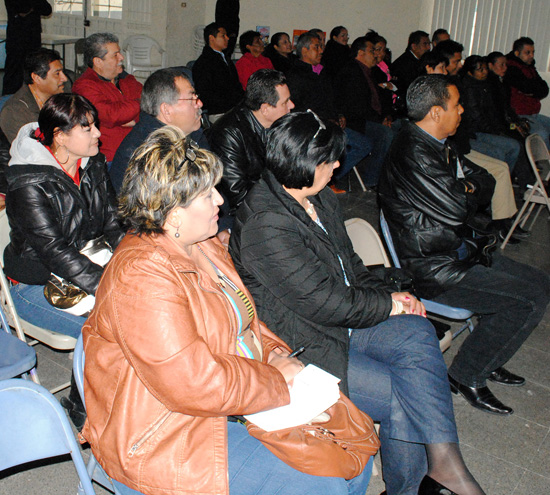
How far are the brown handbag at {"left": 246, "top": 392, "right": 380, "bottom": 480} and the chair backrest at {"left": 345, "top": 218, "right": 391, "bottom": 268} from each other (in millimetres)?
1028

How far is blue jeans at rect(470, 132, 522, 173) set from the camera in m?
5.89

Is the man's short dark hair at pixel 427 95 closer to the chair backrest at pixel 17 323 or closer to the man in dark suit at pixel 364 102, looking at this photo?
the chair backrest at pixel 17 323

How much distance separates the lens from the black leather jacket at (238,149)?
334 centimetres

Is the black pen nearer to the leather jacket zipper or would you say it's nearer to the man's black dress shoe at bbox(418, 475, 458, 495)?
the leather jacket zipper

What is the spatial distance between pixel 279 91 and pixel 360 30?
7409mm

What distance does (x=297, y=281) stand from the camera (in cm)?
190

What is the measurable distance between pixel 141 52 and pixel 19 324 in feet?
23.9

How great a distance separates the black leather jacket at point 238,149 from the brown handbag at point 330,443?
5.99ft

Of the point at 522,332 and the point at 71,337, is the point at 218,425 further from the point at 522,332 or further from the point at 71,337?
the point at 522,332

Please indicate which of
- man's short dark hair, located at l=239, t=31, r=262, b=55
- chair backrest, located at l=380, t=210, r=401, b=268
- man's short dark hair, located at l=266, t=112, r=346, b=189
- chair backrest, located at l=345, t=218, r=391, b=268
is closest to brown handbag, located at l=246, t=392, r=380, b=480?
man's short dark hair, located at l=266, t=112, r=346, b=189

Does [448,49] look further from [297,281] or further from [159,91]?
[297,281]

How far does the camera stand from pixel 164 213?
1607 mm

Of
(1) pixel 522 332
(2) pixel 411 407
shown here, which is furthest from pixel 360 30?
(2) pixel 411 407

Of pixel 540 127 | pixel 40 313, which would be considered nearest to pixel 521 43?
pixel 540 127
